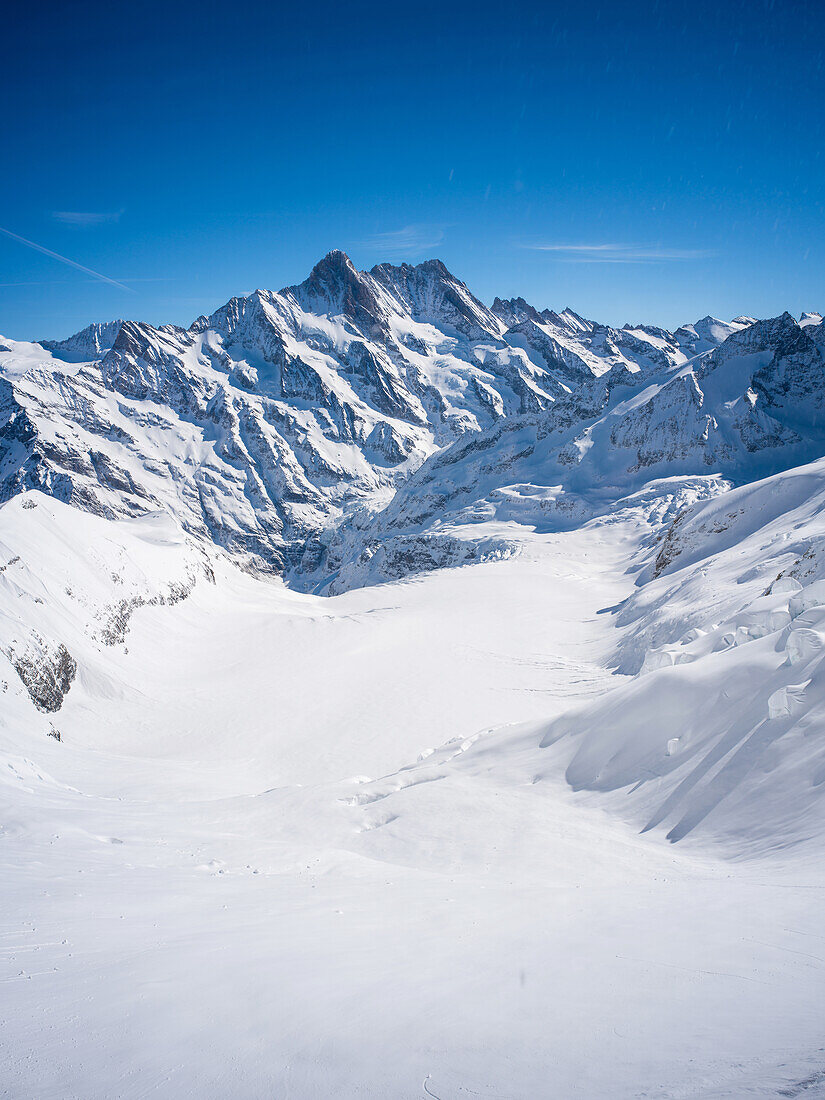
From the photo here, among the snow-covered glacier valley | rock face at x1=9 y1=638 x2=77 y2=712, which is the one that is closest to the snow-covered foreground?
the snow-covered glacier valley

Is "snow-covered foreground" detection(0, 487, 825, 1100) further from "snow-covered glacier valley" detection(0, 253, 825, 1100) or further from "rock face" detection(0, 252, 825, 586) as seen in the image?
"rock face" detection(0, 252, 825, 586)

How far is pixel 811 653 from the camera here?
23.3ft

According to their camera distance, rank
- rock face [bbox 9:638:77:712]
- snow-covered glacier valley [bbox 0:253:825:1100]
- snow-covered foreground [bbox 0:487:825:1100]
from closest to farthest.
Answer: snow-covered foreground [bbox 0:487:825:1100]
snow-covered glacier valley [bbox 0:253:825:1100]
rock face [bbox 9:638:77:712]

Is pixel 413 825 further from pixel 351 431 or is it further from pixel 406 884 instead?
pixel 351 431

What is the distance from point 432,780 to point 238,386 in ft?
626

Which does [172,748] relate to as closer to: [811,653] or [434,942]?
[434,942]

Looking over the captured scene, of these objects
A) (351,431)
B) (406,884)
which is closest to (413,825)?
(406,884)

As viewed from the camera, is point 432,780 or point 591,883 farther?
point 432,780

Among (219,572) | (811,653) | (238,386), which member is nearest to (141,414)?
(238,386)

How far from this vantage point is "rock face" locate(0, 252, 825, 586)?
75.6 m

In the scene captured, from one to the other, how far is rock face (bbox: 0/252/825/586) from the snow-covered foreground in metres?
54.5

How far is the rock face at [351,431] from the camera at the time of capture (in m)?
75.6

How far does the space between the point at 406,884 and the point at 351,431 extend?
179 m

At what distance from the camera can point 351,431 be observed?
17875 centimetres
